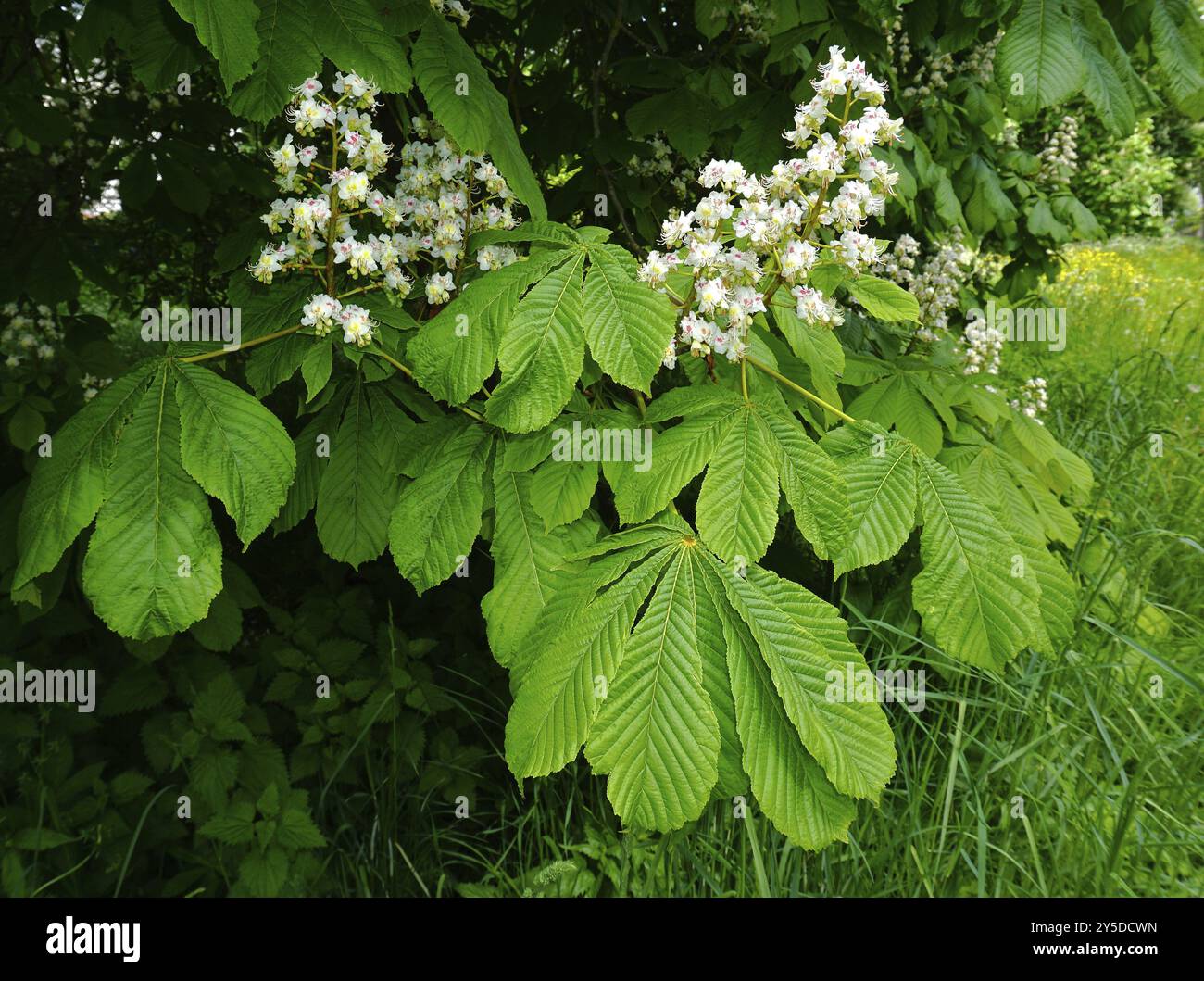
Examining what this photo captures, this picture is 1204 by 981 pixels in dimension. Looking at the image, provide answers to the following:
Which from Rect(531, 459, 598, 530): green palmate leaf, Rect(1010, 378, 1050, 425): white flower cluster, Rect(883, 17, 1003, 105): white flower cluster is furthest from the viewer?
Rect(1010, 378, 1050, 425): white flower cluster

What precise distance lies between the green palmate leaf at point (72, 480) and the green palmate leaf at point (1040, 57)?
5.12ft

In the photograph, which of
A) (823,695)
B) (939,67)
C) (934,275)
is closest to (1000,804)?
(823,695)

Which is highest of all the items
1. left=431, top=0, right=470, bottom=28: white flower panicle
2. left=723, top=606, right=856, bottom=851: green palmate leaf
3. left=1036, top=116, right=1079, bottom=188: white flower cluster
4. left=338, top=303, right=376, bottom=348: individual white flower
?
left=1036, top=116, right=1079, bottom=188: white flower cluster

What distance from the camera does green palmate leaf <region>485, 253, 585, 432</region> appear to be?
1.24 m

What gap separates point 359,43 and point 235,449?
0.69 meters

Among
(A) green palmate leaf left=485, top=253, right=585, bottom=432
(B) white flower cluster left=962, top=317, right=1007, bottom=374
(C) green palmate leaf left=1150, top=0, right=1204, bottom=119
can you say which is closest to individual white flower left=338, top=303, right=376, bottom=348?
(A) green palmate leaf left=485, top=253, right=585, bottom=432

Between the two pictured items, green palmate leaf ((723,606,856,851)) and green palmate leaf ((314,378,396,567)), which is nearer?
green palmate leaf ((723,606,856,851))

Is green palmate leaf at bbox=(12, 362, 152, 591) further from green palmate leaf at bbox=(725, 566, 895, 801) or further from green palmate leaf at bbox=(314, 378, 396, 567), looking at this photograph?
green palmate leaf at bbox=(725, 566, 895, 801)

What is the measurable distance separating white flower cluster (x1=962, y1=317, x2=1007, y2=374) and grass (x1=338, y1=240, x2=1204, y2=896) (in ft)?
2.29

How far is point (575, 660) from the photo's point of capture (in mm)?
1132

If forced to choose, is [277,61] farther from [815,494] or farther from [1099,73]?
[1099,73]
